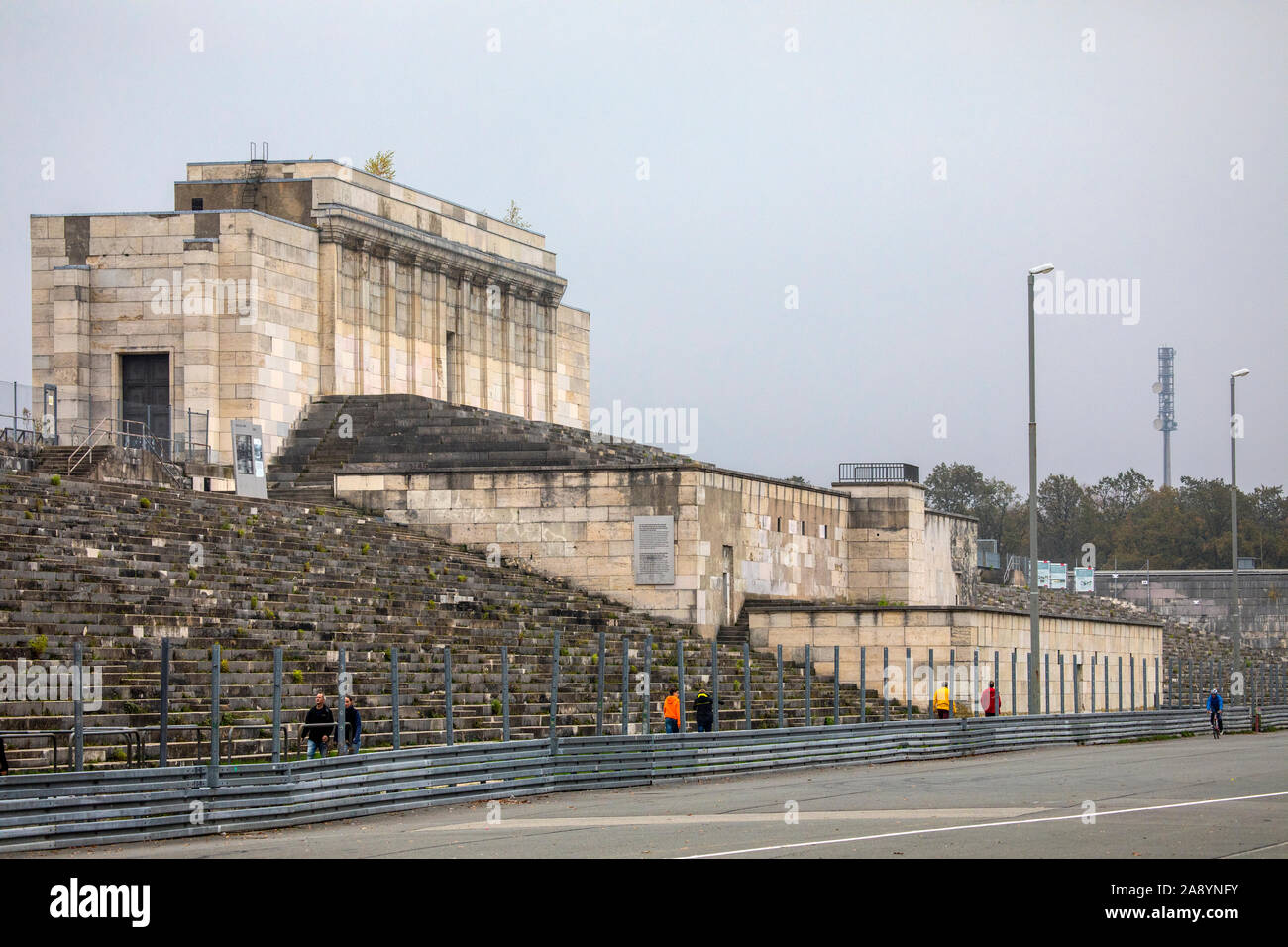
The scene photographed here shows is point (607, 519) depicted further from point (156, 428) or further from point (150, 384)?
point (150, 384)

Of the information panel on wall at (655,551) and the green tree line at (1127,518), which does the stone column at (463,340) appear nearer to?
the information panel on wall at (655,551)

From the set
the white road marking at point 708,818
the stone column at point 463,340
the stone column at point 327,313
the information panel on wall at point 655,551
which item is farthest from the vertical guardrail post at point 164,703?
the stone column at point 463,340

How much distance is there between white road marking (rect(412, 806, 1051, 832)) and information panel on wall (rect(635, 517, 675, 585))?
21.1 meters

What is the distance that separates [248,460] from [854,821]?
92.5ft

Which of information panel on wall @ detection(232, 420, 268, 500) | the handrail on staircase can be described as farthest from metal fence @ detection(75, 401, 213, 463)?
the handrail on staircase

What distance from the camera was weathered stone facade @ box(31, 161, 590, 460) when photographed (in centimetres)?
4941

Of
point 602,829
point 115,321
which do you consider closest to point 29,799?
point 602,829

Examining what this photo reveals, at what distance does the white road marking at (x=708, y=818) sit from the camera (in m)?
22.3

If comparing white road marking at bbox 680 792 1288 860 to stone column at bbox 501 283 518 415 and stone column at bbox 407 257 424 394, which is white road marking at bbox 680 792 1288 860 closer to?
stone column at bbox 407 257 424 394

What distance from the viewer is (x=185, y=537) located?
34188 mm

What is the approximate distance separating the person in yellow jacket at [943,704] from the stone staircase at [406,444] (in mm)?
10637

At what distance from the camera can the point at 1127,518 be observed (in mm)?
146750

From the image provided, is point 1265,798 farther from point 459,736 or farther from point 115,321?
point 115,321

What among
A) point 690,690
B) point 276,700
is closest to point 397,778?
point 276,700
